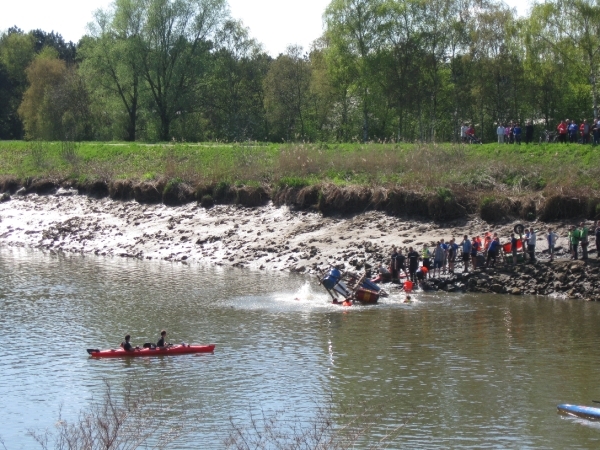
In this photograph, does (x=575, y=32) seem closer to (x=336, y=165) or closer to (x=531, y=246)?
(x=336, y=165)

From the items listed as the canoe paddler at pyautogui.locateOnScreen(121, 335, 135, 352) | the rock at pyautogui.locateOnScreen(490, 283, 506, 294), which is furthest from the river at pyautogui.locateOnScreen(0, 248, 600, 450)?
the rock at pyautogui.locateOnScreen(490, 283, 506, 294)

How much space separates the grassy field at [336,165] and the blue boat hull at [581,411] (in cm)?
2324

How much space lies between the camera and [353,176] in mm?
53031

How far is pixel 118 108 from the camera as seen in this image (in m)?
85.1

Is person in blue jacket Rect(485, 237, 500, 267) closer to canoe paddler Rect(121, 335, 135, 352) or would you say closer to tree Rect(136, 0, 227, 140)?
canoe paddler Rect(121, 335, 135, 352)

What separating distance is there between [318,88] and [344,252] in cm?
4045

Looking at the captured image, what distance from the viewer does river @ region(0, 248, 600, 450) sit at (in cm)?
2175

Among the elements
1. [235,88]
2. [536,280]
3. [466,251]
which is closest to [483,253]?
→ [466,251]

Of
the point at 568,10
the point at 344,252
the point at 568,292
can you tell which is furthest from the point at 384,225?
the point at 568,10

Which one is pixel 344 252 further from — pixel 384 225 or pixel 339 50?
pixel 339 50

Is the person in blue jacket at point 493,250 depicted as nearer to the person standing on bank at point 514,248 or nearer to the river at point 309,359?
the person standing on bank at point 514,248

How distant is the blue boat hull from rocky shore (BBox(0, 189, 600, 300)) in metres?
15.1

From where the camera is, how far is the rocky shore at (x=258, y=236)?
38469 mm

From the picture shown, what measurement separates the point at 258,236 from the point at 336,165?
828 centimetres
